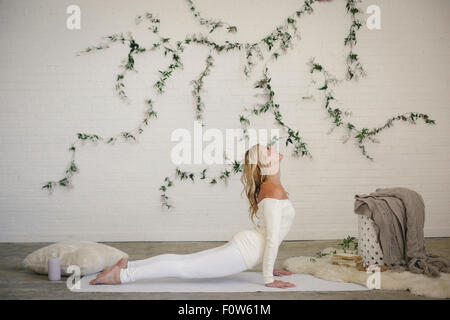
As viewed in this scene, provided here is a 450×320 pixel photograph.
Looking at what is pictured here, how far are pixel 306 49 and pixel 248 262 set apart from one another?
2.93 metres

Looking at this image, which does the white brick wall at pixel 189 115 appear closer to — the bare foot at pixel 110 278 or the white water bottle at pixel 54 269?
the white water bottle at pixel 54 269

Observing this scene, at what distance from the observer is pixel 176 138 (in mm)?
5336

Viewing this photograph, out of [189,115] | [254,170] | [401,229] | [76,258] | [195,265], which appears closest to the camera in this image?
[195,265]

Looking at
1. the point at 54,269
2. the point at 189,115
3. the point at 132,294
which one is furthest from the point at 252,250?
the point at 189,115

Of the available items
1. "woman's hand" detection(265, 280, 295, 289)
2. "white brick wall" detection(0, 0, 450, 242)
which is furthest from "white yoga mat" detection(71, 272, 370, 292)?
"white brick wall" detection(0, 0, 450, 242)

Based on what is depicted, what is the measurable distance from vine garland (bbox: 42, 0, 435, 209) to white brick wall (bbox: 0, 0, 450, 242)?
0.07 metres

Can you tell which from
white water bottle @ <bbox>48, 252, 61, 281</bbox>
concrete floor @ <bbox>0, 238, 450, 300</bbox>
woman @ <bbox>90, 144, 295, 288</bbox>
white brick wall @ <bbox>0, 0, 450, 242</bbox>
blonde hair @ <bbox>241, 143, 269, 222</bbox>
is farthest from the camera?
white brick wall @ <bbox>0, 0, 450, 242</bbox>

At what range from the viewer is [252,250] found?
10.6ft

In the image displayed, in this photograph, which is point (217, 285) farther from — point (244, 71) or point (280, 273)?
point (244, 71)

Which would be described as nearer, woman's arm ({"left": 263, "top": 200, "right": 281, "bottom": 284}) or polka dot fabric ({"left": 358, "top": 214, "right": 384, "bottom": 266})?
woman's arm ({"left": 263, "top": 200, "right": 281, "bottom": 284})

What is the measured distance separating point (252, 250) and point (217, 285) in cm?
35

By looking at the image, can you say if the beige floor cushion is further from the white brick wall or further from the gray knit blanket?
the gray knit blanket

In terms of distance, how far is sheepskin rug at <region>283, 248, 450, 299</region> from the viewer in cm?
313

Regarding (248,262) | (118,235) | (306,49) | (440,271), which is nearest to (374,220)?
(440,271)
